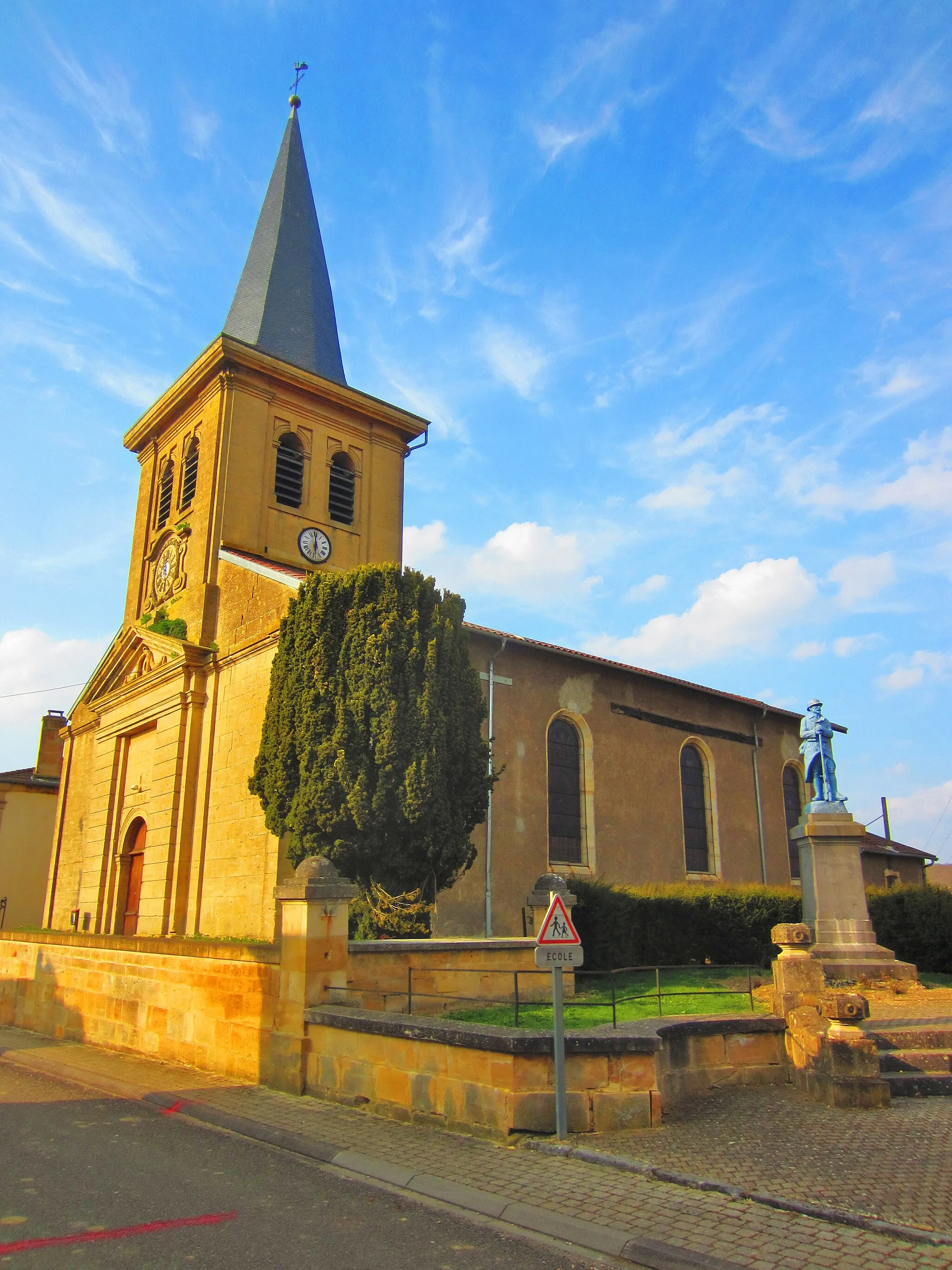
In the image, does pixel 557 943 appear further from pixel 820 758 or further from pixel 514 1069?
pixel 820 758

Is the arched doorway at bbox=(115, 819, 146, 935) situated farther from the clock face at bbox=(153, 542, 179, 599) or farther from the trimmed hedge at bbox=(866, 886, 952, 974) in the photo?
the trimmed hedge at bbox=(866, 886, 952, 974)

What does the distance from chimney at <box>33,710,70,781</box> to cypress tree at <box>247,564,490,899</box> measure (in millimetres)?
19448

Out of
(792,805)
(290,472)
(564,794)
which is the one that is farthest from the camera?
(792,805)

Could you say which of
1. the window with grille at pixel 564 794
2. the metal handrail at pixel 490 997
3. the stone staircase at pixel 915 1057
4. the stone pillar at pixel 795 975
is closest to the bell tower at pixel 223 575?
the metal handrail at pixel 490 997

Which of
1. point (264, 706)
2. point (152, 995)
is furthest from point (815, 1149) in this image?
point (264, 706)

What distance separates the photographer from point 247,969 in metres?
10.2

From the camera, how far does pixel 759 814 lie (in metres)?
23.7

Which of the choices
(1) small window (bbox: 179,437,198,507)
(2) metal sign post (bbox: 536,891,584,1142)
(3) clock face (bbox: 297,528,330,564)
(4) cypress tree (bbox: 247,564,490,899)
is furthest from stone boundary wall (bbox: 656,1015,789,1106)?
(1) small window (bbox: 179,437,198,507)

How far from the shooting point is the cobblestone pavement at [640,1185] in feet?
16.1

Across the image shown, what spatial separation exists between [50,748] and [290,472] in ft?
51.2

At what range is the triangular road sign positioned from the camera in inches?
289

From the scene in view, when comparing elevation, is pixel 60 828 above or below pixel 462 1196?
above

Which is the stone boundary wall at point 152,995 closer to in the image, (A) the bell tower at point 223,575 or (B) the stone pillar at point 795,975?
(A) the bell tower at point 223,575

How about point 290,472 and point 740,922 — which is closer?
point 740,922
